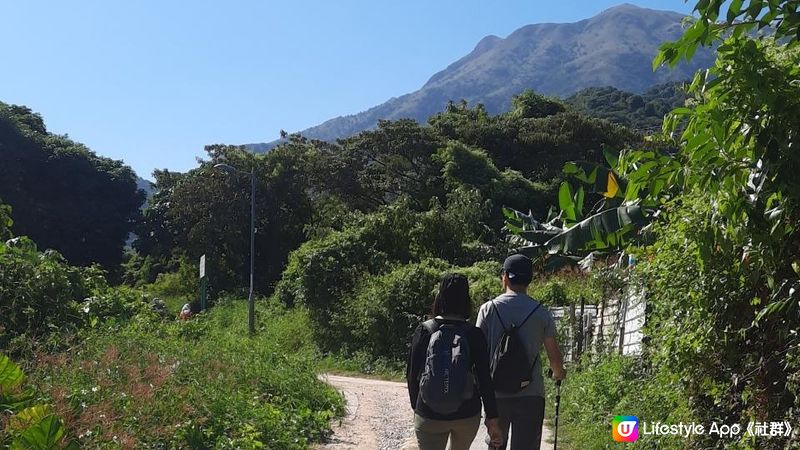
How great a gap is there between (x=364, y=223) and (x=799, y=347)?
69.6ft

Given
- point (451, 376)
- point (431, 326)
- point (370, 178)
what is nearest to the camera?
point (451, 376)

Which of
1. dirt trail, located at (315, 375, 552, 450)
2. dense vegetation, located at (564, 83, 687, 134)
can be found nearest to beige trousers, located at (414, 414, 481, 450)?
dirt trail, located at (315, 375, 552, 450)

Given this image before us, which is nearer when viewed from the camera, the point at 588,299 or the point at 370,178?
the point at 588,299

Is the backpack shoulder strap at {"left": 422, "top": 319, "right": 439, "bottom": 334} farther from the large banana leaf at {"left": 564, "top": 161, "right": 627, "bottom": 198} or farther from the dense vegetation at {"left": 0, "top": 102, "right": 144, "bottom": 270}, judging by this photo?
the dense vegetation at {"left": 0, "top": 102, "right": 144, "bottom": 270}

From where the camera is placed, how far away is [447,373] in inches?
174

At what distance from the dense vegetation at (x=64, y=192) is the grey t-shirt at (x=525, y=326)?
1624 inches

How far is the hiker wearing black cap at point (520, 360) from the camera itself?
4.96 meters

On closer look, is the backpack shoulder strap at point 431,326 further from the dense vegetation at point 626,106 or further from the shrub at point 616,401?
the dense vegetation at point 626,106

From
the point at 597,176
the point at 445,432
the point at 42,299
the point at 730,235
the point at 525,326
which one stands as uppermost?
the point at 597,176

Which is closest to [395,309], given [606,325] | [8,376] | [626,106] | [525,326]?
[606,325]

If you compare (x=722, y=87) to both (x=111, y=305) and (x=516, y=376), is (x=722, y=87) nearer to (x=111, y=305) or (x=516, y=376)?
(x=516, y=376)

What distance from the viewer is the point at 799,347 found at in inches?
169

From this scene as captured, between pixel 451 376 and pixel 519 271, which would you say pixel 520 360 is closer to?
pixel 519 271

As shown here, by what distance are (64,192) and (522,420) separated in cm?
4616
